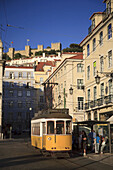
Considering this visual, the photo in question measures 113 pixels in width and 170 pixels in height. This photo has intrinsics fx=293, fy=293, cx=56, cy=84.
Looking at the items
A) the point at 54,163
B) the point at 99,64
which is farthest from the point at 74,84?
the point at 54,163

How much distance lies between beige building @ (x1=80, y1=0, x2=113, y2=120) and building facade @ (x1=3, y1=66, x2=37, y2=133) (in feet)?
131

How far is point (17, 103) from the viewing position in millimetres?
76812

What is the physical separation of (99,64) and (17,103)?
46617mm

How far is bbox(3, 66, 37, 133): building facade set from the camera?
76.1 metres

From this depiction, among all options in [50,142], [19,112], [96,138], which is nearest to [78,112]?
[96,138]

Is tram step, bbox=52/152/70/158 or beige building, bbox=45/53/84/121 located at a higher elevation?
beige building, bbox=45/53/84/121

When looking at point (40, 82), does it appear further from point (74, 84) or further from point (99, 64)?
point (99, 64)

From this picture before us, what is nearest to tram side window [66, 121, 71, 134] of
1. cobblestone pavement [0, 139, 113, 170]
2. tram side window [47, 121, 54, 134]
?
tram side window [47, 121, 54, 134]

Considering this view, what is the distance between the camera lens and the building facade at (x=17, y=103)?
76.1 metres

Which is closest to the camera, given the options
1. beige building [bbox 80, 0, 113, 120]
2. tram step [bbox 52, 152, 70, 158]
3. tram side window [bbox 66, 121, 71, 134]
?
tram step [bbox 52, 152, 70, 158]

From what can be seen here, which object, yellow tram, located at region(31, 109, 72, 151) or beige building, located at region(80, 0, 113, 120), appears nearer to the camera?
yellow tram, located at region(31, 109, 72, 151)

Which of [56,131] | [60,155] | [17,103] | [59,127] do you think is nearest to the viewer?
[60,155]

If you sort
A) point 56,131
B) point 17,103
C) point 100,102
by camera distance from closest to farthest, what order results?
point 56,131 < point 100,102 < point 17,103

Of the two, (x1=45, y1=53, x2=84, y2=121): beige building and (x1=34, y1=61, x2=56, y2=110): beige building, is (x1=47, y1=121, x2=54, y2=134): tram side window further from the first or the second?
(x1=34, y1=61, x2=56, y2=110): beige building
